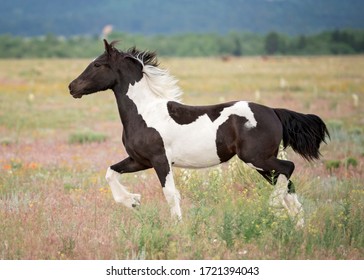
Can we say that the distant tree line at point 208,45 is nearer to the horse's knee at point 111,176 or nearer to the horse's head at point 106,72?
the horse's head at point 106,72

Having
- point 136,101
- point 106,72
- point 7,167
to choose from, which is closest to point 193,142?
point 136,101

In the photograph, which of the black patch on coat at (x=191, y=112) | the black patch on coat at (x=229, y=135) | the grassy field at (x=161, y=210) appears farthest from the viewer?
the black patch on coat at (x=191, y=112)

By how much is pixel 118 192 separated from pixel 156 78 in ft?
5.19

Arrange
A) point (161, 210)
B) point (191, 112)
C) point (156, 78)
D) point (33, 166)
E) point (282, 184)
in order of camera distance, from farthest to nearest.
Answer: point (33, 166), point (161, 210), point (156, 78), point (191, 112), point (282, 184)

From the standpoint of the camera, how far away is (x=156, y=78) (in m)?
8.78

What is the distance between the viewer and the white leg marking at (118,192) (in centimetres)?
871

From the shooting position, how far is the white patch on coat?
27.5 ft

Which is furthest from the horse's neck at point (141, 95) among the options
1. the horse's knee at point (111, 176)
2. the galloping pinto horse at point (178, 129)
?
the horse's knee at point (111, 176)

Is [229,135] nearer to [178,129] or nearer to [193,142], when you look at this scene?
[193,142]

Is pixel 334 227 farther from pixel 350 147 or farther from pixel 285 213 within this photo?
pixel 350 147

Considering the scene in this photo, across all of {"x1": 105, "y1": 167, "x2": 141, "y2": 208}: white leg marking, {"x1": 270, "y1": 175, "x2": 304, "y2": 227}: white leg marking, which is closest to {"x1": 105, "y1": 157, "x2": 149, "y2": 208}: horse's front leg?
{"x1": 105, "y1": 167, "x2": 141, "y2": 208}: white leg marking

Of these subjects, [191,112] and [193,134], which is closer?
[193,134]
